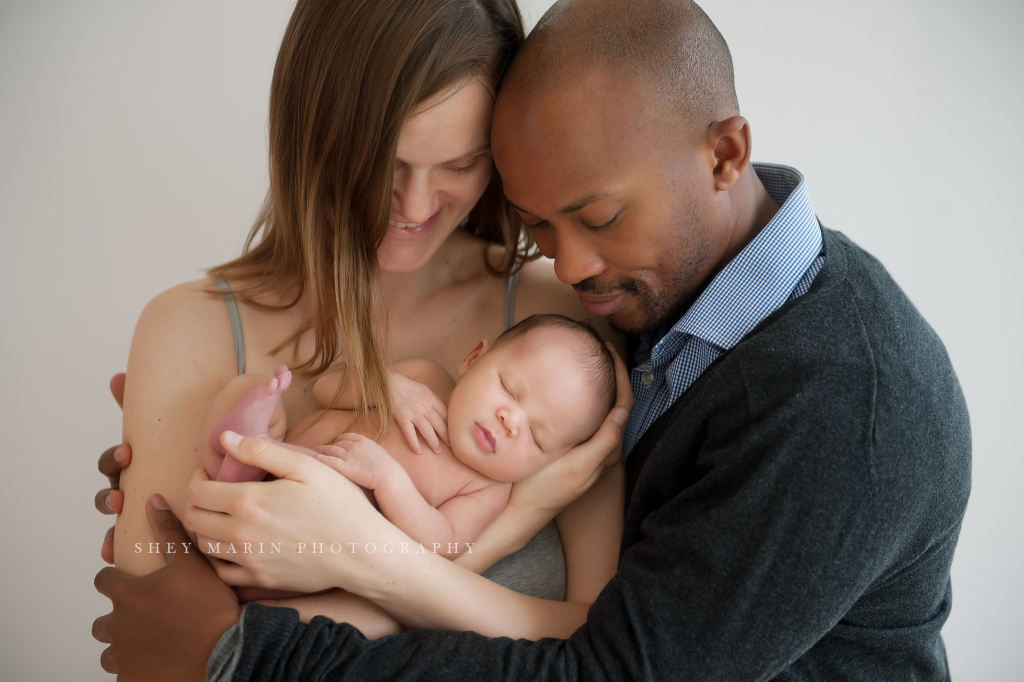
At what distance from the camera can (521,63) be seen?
148 centimetres

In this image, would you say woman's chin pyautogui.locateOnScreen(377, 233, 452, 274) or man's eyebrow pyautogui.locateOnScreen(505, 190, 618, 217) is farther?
woman's chin pyautogui.locateOnScreen(377, 233, 452, 274)

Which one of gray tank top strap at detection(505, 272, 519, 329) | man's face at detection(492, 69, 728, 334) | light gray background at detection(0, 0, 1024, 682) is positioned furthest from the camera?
light gray background at detection(0, 0, 1024, 682)

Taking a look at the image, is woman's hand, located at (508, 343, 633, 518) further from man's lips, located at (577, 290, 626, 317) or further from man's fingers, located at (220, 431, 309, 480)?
man's fingers, located at (220, 431, 309, 480)

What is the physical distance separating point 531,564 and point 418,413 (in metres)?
0.44

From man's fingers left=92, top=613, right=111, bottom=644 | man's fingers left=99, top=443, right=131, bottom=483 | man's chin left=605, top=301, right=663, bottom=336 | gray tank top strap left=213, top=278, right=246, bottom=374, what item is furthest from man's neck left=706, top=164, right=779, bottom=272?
man's fingers left=92, top=613, right=111, bottom=644

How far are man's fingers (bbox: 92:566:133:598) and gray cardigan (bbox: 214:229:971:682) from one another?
1.06 ft

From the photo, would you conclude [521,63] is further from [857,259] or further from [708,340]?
[857,259]

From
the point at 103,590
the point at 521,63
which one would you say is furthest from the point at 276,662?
the point at 521,63

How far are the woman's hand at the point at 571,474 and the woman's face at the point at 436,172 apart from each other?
608mm

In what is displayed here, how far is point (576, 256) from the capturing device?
4.93 ft

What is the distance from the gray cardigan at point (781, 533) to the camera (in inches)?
44.4

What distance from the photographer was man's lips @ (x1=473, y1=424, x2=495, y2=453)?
1536 millimetres

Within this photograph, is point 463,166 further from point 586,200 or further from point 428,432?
point 428,432

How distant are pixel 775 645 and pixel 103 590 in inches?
52.5
